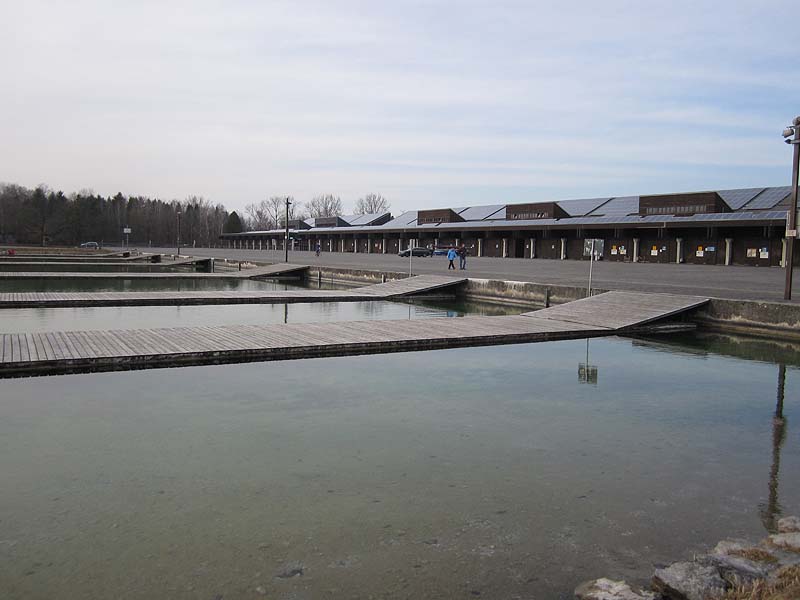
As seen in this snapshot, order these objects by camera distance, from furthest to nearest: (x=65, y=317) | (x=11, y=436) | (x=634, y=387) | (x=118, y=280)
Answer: (x=118, y=280)
(x=65, y=317)
(x=634, y=387)
(x=11, y=436)

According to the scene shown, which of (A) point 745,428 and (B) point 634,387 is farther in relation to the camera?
(B) point 634,387

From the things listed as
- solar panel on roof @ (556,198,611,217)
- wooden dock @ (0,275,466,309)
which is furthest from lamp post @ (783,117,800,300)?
solar panel on roof @ (556,198,611,217)

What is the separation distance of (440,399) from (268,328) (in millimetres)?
5979

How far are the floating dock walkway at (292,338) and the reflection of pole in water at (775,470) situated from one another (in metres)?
5.63

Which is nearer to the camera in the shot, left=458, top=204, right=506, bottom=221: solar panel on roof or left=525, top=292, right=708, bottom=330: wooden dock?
left=525, top=292, right=708, bottom=330: wooden dock

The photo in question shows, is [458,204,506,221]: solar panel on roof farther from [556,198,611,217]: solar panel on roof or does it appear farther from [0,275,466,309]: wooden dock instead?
[0,275,466,309]: wooden dock

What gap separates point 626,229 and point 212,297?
35491 millimetres

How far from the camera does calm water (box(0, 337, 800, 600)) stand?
4242 mm

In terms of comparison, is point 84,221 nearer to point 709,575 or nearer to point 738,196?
point 738,196

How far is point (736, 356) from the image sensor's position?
42.8ft

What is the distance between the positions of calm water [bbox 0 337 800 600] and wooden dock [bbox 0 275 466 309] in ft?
33.7

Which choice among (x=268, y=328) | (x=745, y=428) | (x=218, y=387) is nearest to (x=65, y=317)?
(x=268, y=328)

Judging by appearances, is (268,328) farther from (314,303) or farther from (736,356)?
(736,356)

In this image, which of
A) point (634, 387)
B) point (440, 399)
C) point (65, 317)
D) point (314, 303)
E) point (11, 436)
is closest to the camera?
point (11, 436)
